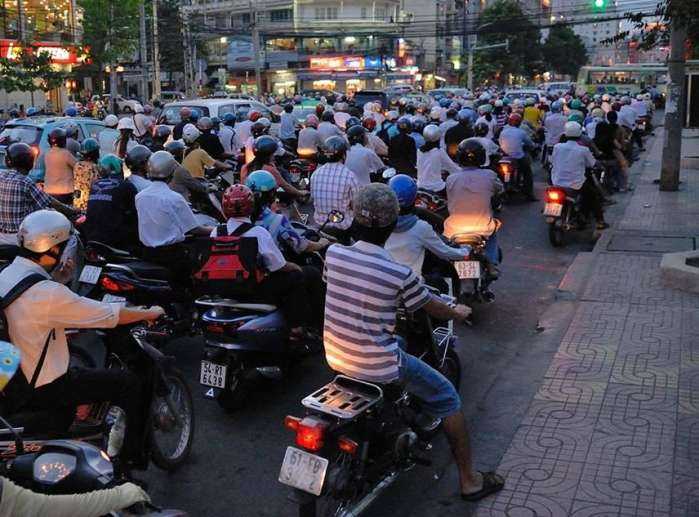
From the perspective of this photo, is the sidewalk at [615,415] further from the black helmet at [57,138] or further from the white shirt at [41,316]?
the black helmet at [57,138]

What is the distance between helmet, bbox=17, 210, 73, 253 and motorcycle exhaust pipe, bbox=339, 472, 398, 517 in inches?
79.5

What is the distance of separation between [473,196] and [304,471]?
511cm

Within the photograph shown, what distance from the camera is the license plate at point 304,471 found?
3.92 m

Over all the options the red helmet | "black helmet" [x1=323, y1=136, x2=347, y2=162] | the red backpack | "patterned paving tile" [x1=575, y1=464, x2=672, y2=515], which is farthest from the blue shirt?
"patterned paving tile" [x1=575, y1=464, x2=672, y2=515]

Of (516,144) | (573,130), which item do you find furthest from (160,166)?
(516,144)

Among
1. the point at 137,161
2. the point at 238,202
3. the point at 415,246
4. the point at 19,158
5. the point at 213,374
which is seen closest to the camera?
the point at 213,374

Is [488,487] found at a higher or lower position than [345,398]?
lower

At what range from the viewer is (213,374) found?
227 inches

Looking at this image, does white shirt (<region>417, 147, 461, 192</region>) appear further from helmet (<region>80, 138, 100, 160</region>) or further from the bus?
the bus

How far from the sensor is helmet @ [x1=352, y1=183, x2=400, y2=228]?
4.37m

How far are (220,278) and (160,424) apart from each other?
1233 mm

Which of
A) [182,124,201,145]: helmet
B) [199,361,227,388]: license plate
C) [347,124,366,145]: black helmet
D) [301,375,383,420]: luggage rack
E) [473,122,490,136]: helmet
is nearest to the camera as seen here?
[301,375,383,420]: luggage rack

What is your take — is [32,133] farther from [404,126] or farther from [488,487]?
[488,487]

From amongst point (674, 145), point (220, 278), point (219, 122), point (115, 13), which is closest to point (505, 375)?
point (220, 278)
